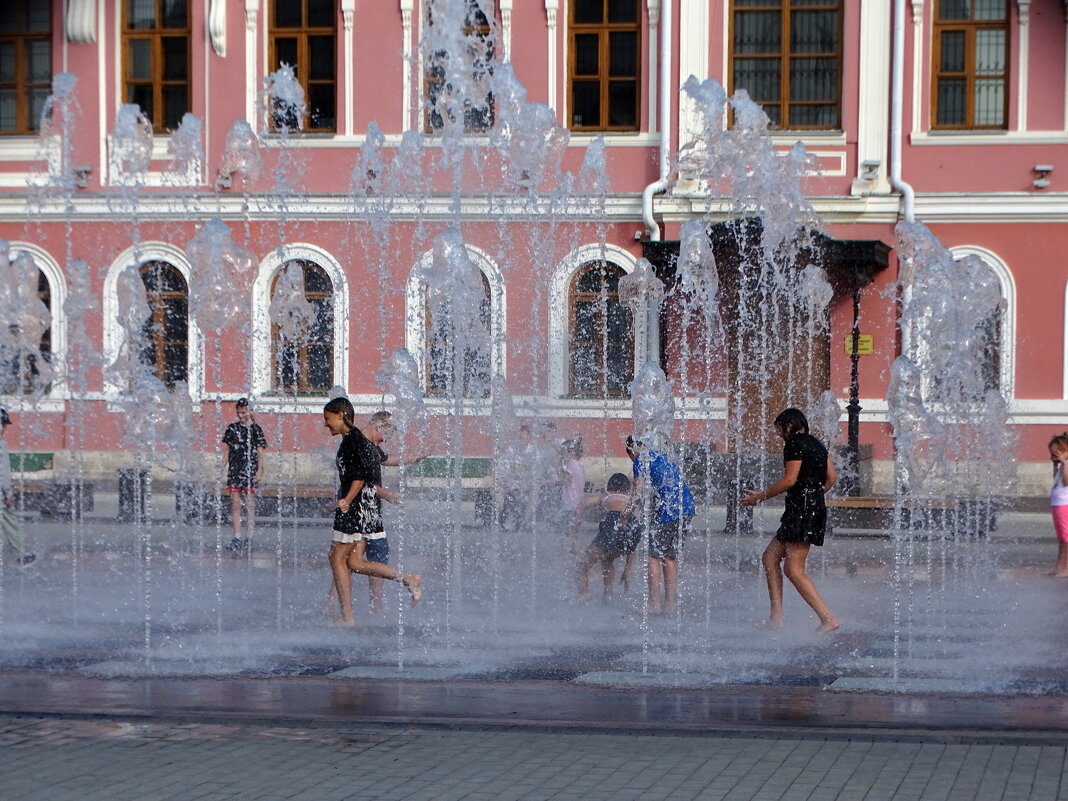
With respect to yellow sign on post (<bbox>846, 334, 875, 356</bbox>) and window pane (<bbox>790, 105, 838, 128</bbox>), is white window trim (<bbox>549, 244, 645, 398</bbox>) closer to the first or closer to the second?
yellow sign on post (<bbox>846, 334, 875, 356</bbox>)

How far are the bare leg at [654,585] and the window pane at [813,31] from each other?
13.2 meters

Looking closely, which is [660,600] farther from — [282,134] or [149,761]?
[282,134]

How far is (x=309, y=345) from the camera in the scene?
24844 millimetres

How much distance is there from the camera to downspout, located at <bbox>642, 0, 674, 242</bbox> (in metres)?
23.5

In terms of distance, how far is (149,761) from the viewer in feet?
22.8

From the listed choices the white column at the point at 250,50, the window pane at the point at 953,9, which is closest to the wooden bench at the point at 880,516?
the window pane at the point at 953,9

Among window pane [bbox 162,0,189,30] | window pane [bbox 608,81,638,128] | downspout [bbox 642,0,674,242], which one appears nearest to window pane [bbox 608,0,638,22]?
downspout [bbox 642,0,674,242]

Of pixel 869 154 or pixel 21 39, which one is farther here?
pixel 21 39

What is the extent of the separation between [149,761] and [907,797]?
2.98 m

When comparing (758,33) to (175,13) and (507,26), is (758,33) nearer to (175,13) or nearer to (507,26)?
(507,26)

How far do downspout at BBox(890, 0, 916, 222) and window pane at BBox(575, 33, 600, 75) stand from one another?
160 inches

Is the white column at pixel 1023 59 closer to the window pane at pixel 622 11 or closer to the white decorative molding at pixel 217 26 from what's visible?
the window pane at pixel 622 11

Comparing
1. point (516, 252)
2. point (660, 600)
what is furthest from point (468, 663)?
point (516, 252)

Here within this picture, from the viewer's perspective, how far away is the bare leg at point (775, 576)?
10617 mm
